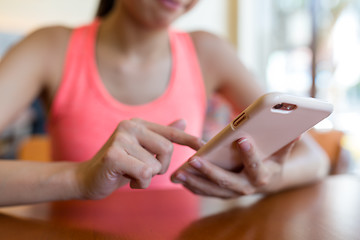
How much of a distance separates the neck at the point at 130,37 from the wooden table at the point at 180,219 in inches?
14.0

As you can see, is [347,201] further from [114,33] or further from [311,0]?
[311,0]

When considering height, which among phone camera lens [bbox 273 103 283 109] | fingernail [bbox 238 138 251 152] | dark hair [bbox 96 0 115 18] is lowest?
fingernail [bbox 238 138 251 152]

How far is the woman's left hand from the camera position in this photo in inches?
19.1

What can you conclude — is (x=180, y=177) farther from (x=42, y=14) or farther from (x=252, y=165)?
(x=42, y=14)

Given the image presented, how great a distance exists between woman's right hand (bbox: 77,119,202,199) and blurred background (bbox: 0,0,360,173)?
7.98ft

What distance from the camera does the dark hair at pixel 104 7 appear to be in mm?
977

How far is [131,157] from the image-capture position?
454 millimetres

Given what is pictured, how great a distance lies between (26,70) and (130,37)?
0.76ft

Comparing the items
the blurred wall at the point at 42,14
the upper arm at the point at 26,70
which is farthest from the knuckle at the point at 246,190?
the blurred wall at the point at 42,14

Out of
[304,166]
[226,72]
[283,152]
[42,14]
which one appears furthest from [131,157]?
[42,14]

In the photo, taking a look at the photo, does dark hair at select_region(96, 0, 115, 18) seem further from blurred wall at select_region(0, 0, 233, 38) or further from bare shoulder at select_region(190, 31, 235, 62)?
blurred wall at select_region(0, 0, 233, 38)

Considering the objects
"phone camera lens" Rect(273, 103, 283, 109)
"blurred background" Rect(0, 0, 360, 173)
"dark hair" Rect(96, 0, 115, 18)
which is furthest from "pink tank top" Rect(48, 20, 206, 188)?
"blurred background" Rect(0, 0, 360, 173)

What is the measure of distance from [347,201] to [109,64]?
56 cm

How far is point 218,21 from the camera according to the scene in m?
3.53
